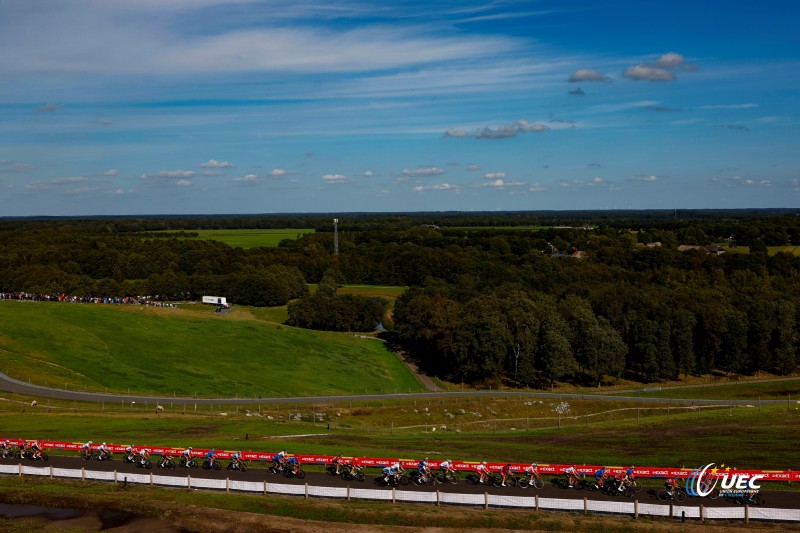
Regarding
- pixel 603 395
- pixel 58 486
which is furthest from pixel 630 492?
pixel 603 395

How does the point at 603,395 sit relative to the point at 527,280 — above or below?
below


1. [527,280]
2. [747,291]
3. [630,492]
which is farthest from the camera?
[527,280]

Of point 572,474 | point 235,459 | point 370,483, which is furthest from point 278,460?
point 572,474

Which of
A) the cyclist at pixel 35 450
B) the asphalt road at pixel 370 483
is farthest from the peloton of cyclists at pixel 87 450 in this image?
the cyclist at pixel 35 450

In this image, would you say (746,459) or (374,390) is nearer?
(746,459)

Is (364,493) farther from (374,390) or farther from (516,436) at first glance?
(374,390)

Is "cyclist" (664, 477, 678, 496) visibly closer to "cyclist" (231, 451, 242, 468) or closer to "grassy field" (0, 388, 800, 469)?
"grassy field" (0, 388, 800, 469)

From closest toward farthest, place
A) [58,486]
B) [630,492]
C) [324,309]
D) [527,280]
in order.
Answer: [630,492] → [58,486] → [324,309] → [527,280]
